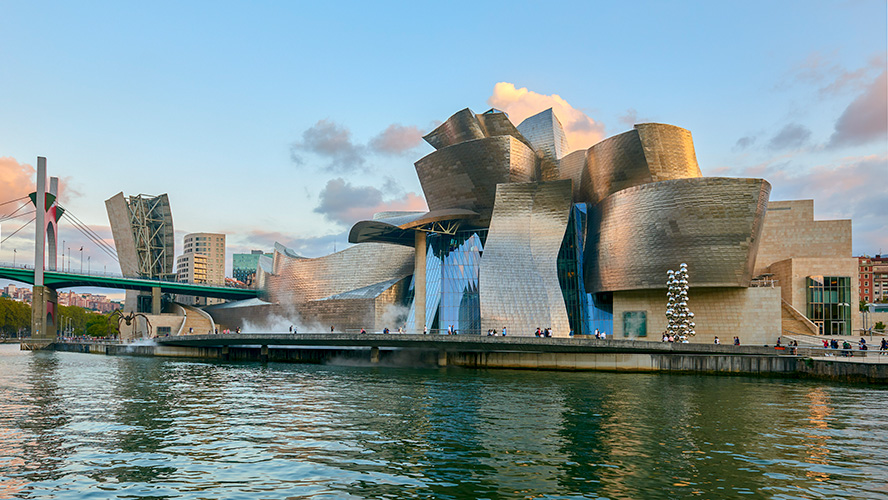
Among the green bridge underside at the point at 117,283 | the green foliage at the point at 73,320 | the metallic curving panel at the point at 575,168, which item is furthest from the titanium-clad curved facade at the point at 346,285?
the green foliage at the point at 73,320

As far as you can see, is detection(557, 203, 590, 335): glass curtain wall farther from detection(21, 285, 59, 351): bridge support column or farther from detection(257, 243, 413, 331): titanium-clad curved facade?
detection(21, 285, 59, 351): bridge support column

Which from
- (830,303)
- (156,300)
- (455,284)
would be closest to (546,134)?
(455,284)

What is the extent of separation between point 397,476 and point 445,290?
148 ft

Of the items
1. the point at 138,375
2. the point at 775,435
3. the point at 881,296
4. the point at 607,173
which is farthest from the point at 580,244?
the point at 881,296

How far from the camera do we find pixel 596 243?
2114 inches

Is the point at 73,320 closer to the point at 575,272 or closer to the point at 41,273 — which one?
the point at 41,273

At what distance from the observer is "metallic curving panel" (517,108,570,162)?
61062mm

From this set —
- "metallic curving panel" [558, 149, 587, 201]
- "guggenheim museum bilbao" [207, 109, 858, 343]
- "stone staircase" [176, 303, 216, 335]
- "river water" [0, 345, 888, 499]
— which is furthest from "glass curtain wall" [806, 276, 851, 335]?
"stone staircase" [176, 303, 216, 335]

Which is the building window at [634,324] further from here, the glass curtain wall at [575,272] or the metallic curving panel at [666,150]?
the metallic curving panel at [666,150]

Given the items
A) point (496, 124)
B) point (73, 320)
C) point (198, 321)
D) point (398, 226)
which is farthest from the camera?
point (73, 320)

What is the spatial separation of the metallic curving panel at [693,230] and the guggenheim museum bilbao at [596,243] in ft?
0.29

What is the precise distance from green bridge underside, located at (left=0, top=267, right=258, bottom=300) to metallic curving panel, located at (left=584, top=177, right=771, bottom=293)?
56.0 metres

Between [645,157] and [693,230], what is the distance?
7793 millimetres

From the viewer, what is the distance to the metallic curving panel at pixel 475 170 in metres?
54.8
